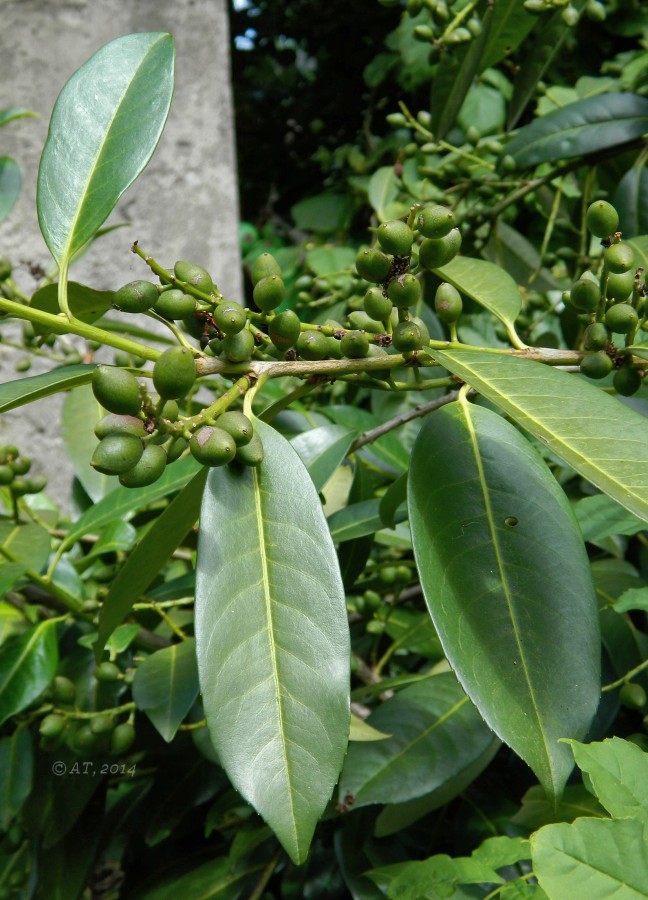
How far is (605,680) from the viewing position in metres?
0.83

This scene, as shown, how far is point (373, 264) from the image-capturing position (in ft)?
1.81

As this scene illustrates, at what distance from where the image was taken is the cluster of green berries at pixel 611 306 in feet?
1.90

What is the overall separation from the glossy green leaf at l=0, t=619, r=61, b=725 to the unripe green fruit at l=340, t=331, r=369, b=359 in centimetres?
49

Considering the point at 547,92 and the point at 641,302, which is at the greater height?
the point at 547,92

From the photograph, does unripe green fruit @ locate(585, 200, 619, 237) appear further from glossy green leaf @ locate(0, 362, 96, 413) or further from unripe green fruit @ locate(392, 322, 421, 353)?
glossy green leaf @ locate(0, 362, 96, 413)

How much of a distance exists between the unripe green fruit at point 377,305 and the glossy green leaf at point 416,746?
416mm

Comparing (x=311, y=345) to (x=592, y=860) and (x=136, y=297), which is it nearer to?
(x=136, y=297)

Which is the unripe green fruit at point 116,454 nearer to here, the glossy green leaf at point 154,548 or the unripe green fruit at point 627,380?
the glossy green leaf at point 154,548

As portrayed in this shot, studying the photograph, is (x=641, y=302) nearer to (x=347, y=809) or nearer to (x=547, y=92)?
(x=347, y=809)

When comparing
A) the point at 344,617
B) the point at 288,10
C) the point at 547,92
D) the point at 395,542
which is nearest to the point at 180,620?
the point at 395,542

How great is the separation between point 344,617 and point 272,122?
2.71 metres

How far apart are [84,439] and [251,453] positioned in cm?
65

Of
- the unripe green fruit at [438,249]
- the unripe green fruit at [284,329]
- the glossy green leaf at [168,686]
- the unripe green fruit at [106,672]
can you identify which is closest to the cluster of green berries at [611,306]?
the unripe green fruit at [438,249]

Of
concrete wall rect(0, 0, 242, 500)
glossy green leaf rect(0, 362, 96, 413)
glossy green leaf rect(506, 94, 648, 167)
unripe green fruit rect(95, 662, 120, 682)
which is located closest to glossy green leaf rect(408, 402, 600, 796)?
glossy green leaf rect(0, 362, 96, 413)
